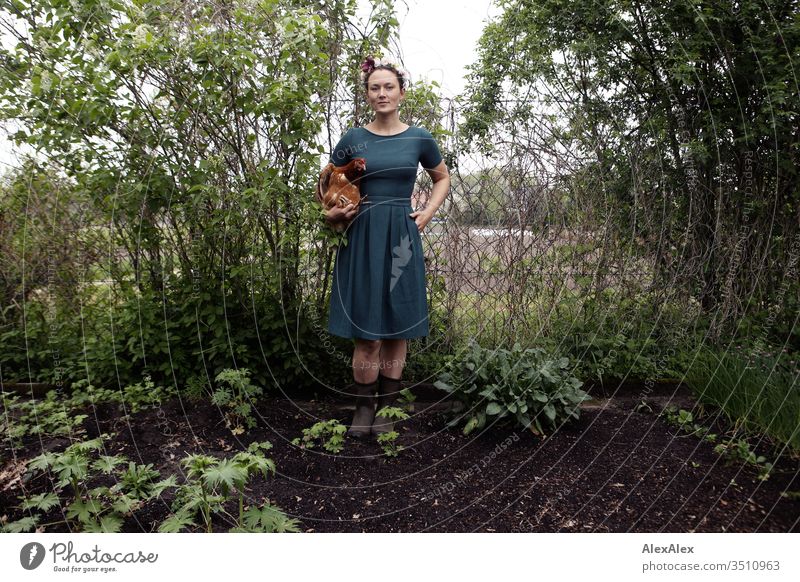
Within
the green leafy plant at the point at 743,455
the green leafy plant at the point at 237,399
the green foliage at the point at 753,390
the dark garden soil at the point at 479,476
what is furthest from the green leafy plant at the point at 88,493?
the green foliage at the point at 753,390

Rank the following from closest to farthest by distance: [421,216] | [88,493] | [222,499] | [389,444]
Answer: [222,499], [88,493], [421,216], [389,444]

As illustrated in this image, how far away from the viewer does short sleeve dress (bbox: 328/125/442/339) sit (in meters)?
2.81

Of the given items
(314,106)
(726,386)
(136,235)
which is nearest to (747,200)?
(726,386)

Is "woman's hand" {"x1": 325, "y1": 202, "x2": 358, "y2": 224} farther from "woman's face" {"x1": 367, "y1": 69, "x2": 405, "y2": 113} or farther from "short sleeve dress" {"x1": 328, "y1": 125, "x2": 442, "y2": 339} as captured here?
"woman's face" {"x1": 367, "y1": 69, "x2": 405, "y2": 113}

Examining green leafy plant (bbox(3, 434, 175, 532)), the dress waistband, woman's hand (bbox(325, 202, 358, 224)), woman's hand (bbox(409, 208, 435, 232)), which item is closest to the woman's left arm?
woman's hand (bbox(409, 208, 435, 232))

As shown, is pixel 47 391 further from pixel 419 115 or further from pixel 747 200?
pixel 747 200

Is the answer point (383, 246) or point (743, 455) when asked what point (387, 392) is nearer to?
point (383, 246)

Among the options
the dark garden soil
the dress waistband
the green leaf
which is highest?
the dress waistband

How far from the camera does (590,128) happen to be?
3965mm

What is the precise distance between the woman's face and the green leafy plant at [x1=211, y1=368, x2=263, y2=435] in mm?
1572

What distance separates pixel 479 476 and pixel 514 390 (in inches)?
22.1

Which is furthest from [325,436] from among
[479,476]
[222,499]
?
[222,499]

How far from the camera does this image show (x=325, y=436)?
3072 millimetres

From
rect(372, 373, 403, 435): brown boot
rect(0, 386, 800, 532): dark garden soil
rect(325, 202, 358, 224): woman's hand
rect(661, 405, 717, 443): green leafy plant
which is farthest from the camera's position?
rect(372, 373, 403, 435): brown boot
